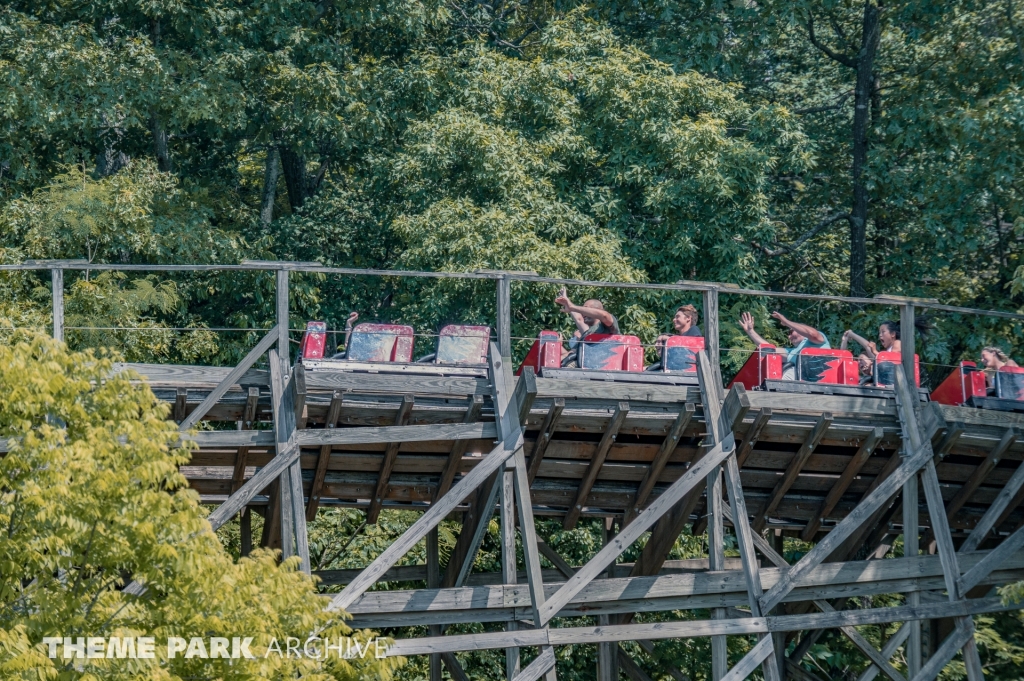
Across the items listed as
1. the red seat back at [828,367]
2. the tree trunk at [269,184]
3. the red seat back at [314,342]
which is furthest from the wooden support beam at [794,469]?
the tree trunk at [269,184]

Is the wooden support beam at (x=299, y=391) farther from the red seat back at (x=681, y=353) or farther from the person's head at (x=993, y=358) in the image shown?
the person's head at (x=993, y=358)

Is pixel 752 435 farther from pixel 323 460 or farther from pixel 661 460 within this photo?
pixel 323 460

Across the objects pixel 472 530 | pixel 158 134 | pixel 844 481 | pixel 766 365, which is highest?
pixel 158 134

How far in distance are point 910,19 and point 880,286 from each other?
12.9 ft

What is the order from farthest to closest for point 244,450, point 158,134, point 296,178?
point 296,178 → point 158,134 → point 244,450

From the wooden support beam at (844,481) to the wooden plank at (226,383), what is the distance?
16.6 feet

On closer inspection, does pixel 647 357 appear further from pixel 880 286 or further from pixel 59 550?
pixel 59 550

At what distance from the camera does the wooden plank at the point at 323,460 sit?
11555 millimetres

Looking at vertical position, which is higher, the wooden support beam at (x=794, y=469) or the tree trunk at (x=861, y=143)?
the tree trunk at (x=861, y=143)

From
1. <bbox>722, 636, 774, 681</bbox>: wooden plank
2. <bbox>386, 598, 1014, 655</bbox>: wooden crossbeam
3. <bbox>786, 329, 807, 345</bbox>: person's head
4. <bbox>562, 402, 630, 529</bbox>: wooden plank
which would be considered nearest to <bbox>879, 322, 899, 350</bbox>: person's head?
<bbox>786, 329, 807, 345</bbox>: person's head

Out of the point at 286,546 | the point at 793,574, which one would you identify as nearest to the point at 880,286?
the point at 793,574

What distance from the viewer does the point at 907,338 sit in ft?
40.5

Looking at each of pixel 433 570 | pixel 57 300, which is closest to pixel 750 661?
pixel 433 570

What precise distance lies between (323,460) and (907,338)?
5058 millimetres
